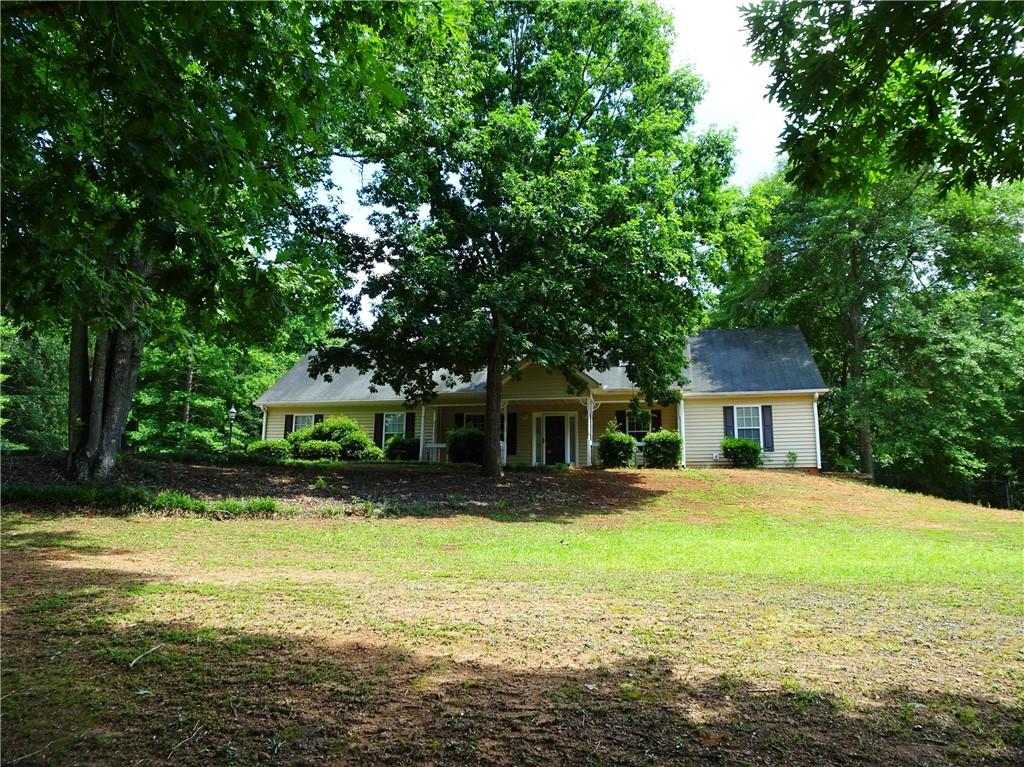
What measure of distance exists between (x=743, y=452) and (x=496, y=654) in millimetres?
19001

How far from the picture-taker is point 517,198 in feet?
48.5

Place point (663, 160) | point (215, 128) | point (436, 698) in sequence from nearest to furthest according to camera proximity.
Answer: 1. point (436, 698)
2. point (215, 128)
3. point (663, 160)

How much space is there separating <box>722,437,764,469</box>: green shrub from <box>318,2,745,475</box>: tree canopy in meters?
4.48

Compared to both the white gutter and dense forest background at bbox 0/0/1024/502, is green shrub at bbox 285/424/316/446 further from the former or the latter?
the white gutter

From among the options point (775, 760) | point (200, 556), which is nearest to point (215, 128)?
point (775, 760)

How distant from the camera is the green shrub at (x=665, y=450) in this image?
842 inches

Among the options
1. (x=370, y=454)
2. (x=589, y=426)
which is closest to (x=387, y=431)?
(x=370, y=454)

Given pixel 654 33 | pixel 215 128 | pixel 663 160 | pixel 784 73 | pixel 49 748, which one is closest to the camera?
pixel 49 748

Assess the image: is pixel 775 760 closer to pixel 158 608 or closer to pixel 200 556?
pixel 158 608

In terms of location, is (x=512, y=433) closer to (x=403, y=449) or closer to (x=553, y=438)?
(x=553, y=438)

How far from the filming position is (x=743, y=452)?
70.1 ft

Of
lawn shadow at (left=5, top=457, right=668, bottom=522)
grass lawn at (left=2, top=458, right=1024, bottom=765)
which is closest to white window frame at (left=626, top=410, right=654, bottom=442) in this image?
lawn shadow at (left=5, top=457, right=668, bottom=522)

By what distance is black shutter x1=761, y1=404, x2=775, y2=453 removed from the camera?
22.2m

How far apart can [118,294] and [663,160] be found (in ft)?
45.8
